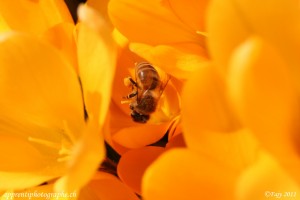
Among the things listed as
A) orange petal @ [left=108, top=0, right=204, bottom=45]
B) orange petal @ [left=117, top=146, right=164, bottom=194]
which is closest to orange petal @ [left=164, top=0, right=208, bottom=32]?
orange petal @ [left=108, top=0, right=204, bottom=45]

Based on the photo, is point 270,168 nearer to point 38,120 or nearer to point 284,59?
point 284,59

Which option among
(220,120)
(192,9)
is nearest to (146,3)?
(192,9)

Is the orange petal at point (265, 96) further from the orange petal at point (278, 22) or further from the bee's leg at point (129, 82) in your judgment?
the bee's leg at point (129, 82)

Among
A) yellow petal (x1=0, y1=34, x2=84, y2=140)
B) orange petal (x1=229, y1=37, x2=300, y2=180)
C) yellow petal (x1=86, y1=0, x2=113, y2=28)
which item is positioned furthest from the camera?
yellow petal (x1=86, y1=0, x2=113, y2=28)

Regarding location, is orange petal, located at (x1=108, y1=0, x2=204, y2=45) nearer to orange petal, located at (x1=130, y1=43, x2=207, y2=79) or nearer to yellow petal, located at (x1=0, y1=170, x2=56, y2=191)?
orange petal, located at (x1=130, y1=43, x2=207, y2=79)

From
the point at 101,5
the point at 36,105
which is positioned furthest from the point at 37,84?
Result: the point at 101,5

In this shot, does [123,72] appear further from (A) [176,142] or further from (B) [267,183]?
(B) [267,183]

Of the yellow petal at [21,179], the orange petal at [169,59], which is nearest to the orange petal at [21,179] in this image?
the yellow petal at [21,179]
